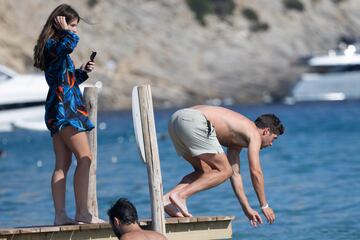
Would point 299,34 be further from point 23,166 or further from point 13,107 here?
point 23,166

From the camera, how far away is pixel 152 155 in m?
9.77

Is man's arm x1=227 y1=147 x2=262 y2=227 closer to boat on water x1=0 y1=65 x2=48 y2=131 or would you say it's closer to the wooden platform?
the wooden platform

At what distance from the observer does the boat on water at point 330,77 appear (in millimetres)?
65250

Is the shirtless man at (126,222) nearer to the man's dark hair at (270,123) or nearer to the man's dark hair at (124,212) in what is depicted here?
the man's dark hair at (124,212)

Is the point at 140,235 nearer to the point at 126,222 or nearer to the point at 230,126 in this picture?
the point at 126,222

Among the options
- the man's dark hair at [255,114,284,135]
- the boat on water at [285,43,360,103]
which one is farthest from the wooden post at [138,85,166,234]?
the boat on water at [285,43,360,103]

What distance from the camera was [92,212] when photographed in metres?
10.8

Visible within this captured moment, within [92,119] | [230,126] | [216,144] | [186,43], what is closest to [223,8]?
[186,43]

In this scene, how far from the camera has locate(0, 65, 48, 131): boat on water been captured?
3938 centimetres

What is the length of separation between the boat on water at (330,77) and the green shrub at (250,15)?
5.16 metres

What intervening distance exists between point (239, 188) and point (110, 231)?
1.36 meters

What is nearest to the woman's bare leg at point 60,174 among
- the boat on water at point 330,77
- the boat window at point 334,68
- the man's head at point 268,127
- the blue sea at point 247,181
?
the man's head at point 268,127

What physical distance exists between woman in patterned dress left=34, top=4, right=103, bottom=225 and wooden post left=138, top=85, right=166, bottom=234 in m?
0.56

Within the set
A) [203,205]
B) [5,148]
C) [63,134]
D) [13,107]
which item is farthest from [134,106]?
[13,107]
